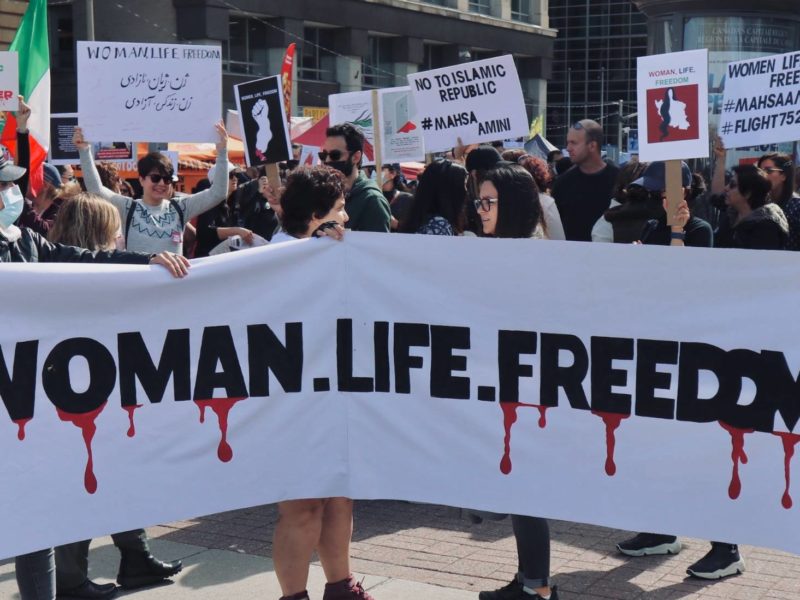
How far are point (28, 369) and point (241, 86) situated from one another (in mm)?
3775

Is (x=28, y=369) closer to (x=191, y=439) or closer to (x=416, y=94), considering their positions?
(x=191, y=439)

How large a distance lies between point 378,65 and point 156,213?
39.7 metres

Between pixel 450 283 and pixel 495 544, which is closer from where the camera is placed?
pixel 450 283

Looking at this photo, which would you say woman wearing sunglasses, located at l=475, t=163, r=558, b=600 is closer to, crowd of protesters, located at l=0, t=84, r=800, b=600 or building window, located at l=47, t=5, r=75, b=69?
crowd of protesters, located at l=0, t=84, r=800, b=600

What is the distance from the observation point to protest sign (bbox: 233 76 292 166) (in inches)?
286

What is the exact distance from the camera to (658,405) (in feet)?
13.7

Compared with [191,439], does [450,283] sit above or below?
above

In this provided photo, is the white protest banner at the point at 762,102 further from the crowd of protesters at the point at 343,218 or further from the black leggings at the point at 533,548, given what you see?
the black leggings at the point at 533,548

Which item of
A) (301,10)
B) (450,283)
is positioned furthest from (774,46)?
(301,10)

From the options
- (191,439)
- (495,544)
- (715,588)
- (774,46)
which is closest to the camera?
(191,439)

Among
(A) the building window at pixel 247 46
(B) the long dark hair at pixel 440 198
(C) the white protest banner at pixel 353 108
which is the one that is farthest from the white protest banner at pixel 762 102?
(A) the building window at pixel 247 46

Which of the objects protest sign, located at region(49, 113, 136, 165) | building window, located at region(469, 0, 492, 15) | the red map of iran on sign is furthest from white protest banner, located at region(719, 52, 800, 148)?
building window, located at region(469, 0, 492, 15)

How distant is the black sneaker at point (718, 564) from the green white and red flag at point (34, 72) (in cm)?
564

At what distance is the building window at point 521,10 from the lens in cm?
5303
